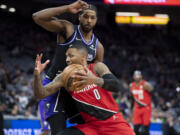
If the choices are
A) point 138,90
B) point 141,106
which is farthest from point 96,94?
point 138,90

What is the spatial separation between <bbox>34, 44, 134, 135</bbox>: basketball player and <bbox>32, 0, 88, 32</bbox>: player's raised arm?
1.81 ft

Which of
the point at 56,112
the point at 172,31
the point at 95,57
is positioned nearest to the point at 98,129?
the point at 56,112

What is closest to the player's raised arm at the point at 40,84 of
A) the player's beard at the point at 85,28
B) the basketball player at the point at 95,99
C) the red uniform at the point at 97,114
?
the basketball player at the point at 95,99

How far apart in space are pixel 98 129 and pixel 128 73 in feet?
51.3

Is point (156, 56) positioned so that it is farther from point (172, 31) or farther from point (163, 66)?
point (172, 31)

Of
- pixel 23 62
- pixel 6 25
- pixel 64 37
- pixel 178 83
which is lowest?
pixel 178 83

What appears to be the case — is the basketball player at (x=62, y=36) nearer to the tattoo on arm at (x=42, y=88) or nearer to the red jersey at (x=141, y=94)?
the tattoo on arm at (x=42, y=88)

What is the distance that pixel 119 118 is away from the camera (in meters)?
4.41

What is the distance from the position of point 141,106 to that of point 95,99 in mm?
6087

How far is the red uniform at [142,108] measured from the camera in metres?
10.1

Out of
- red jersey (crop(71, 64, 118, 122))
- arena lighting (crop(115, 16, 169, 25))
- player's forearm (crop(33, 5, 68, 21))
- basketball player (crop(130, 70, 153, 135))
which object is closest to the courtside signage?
basketball player (crop(130, 70, 153, 135))

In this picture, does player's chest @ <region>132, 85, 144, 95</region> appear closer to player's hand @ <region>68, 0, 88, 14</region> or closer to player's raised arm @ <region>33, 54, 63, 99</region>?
player's hand @ <region>68, 0, 88, 14</region>

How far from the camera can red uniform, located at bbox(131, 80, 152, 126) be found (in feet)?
33.2

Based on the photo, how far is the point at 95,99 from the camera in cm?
438
